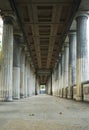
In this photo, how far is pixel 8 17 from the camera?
25516 millimetres

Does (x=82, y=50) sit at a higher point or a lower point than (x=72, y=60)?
higher

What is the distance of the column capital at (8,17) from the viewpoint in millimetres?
24891

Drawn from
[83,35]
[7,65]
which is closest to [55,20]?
[83,35]

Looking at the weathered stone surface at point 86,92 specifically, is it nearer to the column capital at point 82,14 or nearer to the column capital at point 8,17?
the column capital at point 82,14

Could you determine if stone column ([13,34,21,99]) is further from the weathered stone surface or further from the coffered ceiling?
the weathered stone surface

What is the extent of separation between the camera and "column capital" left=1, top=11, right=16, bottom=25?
81.7 feet

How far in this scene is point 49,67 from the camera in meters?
78.1

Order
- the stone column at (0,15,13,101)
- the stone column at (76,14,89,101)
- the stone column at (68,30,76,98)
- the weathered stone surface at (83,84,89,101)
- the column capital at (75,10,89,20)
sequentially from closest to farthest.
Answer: the weathered stone surface at (83,84,89,101) → the column capital at (75,10,89,20) → the stone column at (76,14,89,101) → the stone column at (0,15,13,101) → the stone column at (68,30,76,98)

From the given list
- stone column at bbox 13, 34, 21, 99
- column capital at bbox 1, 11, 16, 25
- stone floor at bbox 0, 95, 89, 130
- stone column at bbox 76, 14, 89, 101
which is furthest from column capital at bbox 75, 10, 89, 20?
stone floor at bbox 0, 95, 89, 130

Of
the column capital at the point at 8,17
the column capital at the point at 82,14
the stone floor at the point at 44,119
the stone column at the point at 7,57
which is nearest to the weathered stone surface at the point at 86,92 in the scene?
the column capital at the point at 82,14

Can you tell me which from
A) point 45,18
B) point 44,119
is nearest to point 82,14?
point 45,18

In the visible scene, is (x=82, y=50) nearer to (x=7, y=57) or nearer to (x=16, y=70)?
(x=7, y=57)

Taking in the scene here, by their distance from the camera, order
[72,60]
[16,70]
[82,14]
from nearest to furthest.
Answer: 1. [82,14]
2. [72,60]
3. [16,70]

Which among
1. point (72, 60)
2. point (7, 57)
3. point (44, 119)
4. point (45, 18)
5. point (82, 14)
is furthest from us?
point (72, 60)
